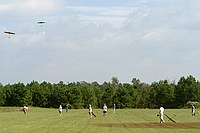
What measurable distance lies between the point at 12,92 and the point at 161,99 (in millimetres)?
47148

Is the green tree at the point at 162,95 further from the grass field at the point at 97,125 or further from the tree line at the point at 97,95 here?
the grass field at the point at 97,125

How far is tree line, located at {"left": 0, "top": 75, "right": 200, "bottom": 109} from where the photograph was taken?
156750 millimetres

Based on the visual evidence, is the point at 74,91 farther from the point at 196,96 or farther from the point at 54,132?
the point at 54,132

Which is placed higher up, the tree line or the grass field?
the tree line

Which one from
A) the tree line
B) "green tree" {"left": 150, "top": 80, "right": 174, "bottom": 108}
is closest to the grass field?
the tree line

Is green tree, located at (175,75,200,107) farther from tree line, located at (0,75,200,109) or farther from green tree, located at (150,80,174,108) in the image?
green tree, located at (150,80,174,108)

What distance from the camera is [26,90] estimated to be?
15512 centimetres

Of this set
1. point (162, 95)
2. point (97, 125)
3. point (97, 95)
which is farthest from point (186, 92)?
point (97, 125)

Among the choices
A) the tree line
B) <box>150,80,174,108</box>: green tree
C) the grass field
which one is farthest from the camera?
<box>150,80,174,108</box>: green tree

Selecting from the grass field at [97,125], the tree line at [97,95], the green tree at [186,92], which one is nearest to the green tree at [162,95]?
the tree line at [97,95]

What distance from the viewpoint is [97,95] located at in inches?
6875

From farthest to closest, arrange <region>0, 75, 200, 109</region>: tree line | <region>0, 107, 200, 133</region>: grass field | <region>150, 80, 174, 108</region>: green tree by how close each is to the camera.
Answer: <region>150, 80, 174, 108</region>: green tree < <region>0, 75, 200, 109</region>: tree line < <region>0, 107, 200, 133</region>: grass field

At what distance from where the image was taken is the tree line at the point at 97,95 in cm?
15675

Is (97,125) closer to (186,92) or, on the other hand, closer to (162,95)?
(162,95)
